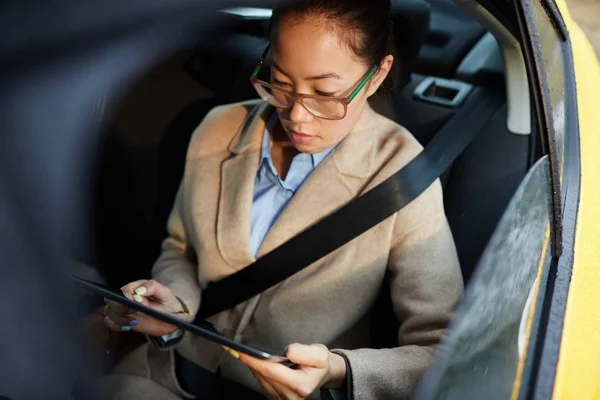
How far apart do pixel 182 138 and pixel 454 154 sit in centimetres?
71

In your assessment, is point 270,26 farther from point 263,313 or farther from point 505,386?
point 505,386

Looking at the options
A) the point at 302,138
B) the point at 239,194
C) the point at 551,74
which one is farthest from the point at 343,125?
the point at 551,74

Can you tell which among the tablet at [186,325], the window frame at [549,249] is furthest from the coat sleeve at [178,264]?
the window frame at [549,249]

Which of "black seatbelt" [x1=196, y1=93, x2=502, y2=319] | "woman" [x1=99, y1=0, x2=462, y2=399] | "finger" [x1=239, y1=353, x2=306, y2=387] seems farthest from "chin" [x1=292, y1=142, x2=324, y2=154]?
"finger" [x1=239, y1=353, x2=306, y2=387]

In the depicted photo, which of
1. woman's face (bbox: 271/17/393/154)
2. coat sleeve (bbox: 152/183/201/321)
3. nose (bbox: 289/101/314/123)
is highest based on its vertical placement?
woman's face (bbox: 271/17/393/154)

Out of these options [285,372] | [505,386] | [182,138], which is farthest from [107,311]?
[182,138]

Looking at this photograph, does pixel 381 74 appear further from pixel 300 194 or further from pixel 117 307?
pixel 117 307

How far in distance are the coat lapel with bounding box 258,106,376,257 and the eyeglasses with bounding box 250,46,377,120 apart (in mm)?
192

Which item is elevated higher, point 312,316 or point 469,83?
point 469,83

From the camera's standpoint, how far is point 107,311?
1079 mm

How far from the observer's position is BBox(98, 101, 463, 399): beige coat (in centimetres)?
146

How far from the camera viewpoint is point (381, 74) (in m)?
1.49

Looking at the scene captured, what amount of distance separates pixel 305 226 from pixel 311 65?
393 mm

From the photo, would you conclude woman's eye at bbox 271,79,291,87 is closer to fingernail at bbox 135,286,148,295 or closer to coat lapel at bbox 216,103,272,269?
coat lapel at bbox 216,103,272,269
